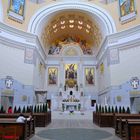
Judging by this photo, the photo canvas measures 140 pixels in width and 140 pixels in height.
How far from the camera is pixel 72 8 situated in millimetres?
21219

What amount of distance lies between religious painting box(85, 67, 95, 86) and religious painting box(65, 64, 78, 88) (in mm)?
1875

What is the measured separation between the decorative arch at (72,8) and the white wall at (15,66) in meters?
3.58

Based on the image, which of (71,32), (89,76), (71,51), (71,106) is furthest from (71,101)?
(71,32)

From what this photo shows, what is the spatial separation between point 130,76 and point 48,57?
15797mm

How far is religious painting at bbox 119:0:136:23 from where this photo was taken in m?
17.9

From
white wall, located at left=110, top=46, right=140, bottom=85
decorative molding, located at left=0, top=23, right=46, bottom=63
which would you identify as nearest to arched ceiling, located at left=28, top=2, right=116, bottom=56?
decorative molding, located at left=0, top=23, right=46, bottom=63

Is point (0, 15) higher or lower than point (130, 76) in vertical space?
higher

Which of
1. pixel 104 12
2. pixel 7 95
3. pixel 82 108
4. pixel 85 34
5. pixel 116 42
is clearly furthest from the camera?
pixel 85 34

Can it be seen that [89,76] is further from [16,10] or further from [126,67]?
[16,10]

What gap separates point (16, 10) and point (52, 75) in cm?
1258

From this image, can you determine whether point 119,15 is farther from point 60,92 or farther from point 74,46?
point 60,92

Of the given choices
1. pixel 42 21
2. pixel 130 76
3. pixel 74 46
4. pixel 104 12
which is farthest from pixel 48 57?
pixel 130 76

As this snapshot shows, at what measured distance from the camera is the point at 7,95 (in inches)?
653

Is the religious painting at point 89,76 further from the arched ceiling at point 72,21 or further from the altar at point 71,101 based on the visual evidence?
the arched ceiling at point 72,21
